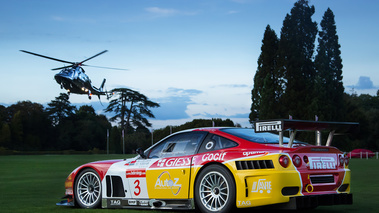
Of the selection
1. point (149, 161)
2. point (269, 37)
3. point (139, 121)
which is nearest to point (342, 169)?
point (149, 161)

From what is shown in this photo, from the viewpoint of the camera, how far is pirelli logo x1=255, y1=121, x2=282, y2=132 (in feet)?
22.9

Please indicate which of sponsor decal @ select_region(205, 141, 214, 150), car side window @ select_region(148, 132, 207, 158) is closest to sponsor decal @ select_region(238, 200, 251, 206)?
sponsor decal @ select_region(205, 141, 214, 150)

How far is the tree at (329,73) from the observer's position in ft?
213

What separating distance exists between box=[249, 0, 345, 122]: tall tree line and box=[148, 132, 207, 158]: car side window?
5776 centimetres

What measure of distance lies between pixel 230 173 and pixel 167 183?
1.22m

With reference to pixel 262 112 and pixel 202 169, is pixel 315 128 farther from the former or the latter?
pixel 262 112

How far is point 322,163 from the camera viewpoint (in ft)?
24.4

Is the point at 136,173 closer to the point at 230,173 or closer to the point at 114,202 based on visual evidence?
the point at 114,202

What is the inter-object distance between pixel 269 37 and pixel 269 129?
67.8 meters

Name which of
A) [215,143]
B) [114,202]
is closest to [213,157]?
[215,143]

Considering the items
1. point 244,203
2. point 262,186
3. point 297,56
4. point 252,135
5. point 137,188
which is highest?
point 297,56

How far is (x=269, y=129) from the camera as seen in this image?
7.12 metres

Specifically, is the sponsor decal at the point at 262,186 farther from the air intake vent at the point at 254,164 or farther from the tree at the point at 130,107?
the tree at the point at 130,107

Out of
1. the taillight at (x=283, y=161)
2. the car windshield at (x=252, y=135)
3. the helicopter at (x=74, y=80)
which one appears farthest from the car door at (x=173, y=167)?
the helicopter at (x=74, y=80)
